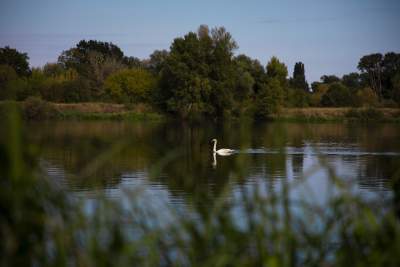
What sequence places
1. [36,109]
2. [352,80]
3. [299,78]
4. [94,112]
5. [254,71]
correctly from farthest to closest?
[352,80] → [299,78] → [254,71] → [94,112] → [36,109]

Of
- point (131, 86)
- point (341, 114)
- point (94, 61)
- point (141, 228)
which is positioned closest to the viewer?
point (141, 228)

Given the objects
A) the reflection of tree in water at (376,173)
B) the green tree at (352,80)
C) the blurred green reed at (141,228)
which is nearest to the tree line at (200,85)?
the green tree at (352,80)

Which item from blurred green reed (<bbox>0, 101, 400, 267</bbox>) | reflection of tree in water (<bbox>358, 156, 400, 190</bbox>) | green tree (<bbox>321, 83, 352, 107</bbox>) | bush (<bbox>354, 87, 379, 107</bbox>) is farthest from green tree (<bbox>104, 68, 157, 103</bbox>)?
blurred green reed (<bbox>0, 101, 400, 267</bbox>)

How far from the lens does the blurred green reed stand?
2.87 m

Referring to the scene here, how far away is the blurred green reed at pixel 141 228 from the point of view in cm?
287

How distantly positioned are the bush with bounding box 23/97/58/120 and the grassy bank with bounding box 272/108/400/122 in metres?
20.9

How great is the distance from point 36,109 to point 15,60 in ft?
97.7

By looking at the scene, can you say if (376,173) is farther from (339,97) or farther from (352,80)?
(352,80)

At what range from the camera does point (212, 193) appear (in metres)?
16.2

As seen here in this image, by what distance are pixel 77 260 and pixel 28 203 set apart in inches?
13.1

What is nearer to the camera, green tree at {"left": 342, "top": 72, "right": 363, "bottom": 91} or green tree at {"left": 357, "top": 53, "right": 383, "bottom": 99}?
green tree at {"left": 357, "top": 53, "right": 383, "bottom": 99}

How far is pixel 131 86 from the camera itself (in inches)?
3071

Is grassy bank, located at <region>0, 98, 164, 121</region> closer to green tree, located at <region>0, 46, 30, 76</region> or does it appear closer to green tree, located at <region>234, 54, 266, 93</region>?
green tree, located at <region>234, 54, 266, 93</region>

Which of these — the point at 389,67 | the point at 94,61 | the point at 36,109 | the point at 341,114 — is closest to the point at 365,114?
the point at 341,114
